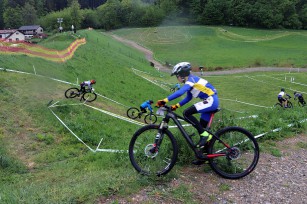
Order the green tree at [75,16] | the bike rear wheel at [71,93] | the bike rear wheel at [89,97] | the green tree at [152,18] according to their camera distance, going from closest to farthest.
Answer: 1. the bike rear wheel at [71,93]
2. the bike rear wheel at [89,97]
3. the green tree at [75,16]
4. the green tree at [152,18]

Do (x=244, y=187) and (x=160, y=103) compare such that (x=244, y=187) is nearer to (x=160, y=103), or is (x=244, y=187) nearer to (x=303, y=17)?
(x=160, y=103)

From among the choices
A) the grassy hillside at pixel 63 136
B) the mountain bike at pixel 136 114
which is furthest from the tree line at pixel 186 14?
the mountain bike at pixel 136 114

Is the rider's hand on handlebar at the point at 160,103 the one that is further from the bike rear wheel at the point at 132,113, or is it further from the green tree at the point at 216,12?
the green tree at the point at 216,12

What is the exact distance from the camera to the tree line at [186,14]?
333 feet

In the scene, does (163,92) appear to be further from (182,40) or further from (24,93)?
(182,40)

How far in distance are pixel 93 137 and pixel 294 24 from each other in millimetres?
103654

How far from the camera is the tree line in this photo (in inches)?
3999

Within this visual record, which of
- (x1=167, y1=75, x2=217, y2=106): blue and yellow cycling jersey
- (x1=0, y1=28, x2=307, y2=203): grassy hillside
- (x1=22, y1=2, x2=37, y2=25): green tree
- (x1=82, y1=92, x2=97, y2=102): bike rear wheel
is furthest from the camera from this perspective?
(x1=22, y1=2, x2=37, y2=25): green tree

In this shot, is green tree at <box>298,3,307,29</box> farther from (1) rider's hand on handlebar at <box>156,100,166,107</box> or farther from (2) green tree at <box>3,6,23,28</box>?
(1) rider's hand on handlebar at <box>156,100,166,107</box>

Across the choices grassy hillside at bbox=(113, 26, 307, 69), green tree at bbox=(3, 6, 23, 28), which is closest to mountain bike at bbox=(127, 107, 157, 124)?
grassy hillside at bbox=(113, 26, 307, 69)

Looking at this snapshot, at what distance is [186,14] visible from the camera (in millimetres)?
114938

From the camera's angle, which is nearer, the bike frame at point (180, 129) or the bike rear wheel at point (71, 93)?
the bike frame at point (180, 129)

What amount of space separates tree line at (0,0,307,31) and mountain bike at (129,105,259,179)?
4031 inches

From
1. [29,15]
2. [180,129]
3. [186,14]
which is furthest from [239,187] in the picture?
[29,15]
